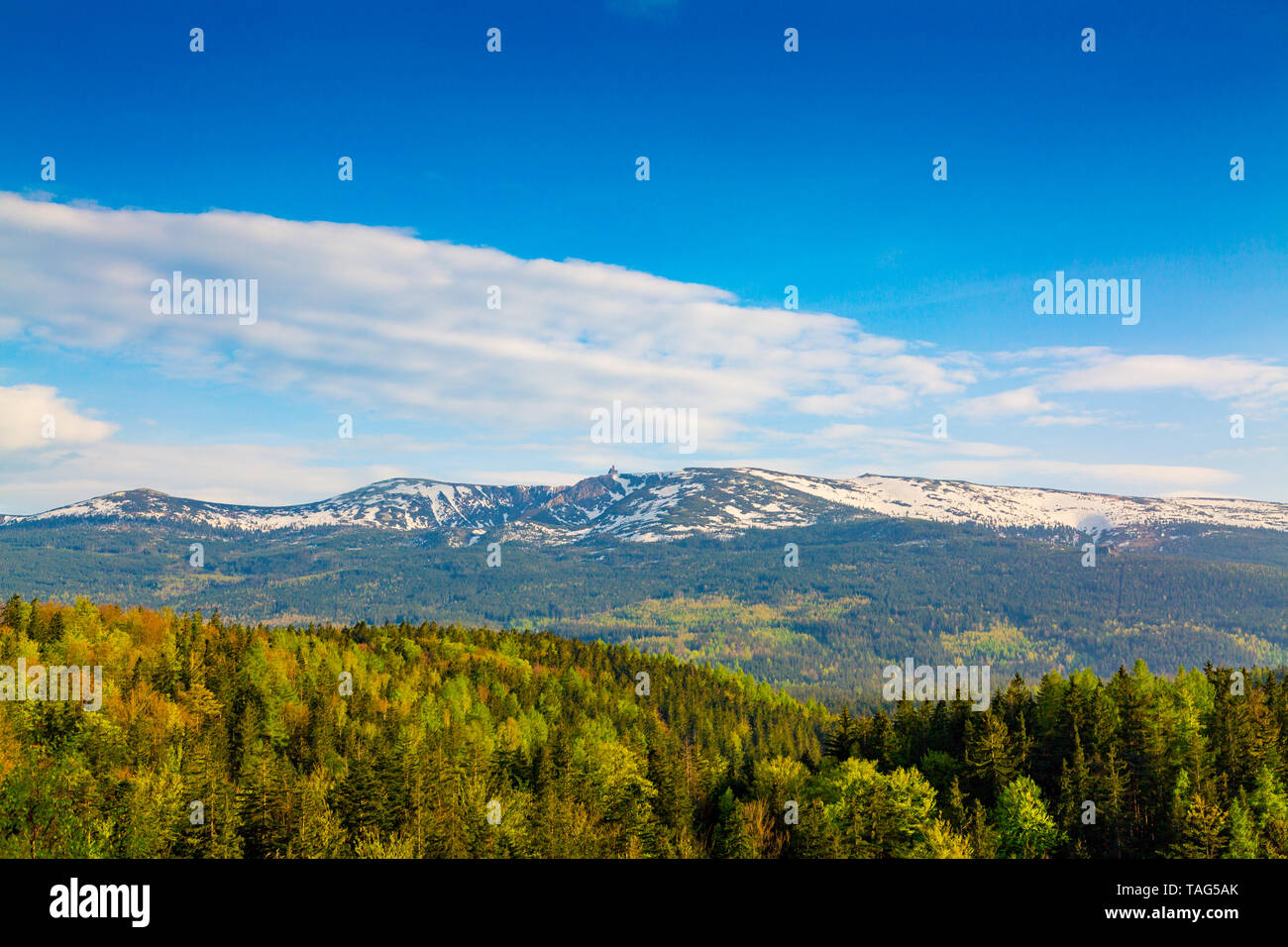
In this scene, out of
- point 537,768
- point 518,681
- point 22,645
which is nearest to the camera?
point 537,768

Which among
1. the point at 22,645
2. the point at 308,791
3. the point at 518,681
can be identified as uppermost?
the point at 22,645
